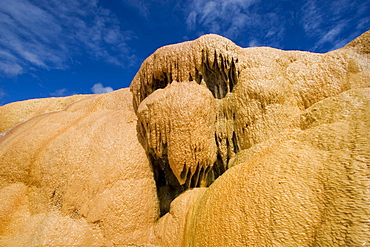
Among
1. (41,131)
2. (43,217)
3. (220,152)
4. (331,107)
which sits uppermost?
(41,131)

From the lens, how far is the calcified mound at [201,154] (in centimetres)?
167

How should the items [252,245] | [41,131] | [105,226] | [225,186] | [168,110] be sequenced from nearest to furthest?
[252,245] → [225,186] → [105,226] → [168,110] → [41,131]

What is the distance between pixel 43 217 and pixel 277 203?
2.83 meters

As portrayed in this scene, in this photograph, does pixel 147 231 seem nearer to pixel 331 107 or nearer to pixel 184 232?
pixel 184 232

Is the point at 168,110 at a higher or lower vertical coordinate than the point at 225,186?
higher

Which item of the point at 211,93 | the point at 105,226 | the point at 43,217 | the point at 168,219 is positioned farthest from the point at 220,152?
the point at 43,217

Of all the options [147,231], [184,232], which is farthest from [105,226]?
[184,232]

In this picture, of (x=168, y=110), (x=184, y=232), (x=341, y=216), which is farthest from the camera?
(x=168, y=110)

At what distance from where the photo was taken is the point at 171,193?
11.1ft

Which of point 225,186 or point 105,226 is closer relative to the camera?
point 225,186

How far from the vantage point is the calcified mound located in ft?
5.48

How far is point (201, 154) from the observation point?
288 cm

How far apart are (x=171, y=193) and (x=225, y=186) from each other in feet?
4.96

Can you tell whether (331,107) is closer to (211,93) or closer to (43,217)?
(211,93)
